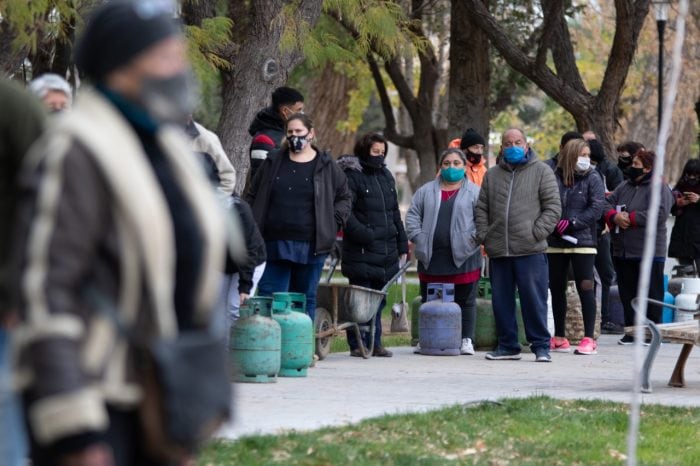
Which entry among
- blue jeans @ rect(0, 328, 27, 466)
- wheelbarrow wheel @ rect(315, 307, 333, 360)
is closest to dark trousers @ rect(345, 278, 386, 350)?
wheelbarrow wheel @ rect(315, 307, 333, 360)

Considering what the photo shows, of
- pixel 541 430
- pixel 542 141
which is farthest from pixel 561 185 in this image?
pixel 542 141

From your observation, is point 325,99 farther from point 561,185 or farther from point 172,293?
point 172,293

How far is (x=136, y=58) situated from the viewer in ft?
11.7

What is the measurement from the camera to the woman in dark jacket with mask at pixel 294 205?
11.8 metres

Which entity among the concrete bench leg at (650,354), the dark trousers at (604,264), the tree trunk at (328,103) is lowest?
the concrete bench leg at (650,354)

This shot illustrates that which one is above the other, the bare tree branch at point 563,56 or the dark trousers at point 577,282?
the bare tree branch at point 563,56

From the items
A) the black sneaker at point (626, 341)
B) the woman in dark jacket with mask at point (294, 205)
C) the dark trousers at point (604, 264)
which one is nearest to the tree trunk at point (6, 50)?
the woman in dark jacket with mask at point (294, 205)

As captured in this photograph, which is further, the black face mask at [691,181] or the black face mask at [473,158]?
the black face mask at [691,181]

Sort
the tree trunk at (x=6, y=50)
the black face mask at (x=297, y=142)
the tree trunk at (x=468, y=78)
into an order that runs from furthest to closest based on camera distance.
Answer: the tree trunk at (x=468, y=78) → the black face mask at (x=297, y=142) → the tree trunk at (x=6, y=50)

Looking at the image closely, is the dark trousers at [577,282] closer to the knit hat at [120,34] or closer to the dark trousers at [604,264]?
the dark trousers at [604,264]

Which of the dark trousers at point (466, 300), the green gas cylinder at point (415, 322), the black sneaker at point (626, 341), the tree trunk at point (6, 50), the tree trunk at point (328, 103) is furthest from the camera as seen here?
the tree trunk at point (328, 103)

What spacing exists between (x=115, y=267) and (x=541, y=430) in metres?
5.55

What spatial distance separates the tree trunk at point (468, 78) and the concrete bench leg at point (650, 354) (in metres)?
10.6

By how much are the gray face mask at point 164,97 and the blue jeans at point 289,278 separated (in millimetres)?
8339
